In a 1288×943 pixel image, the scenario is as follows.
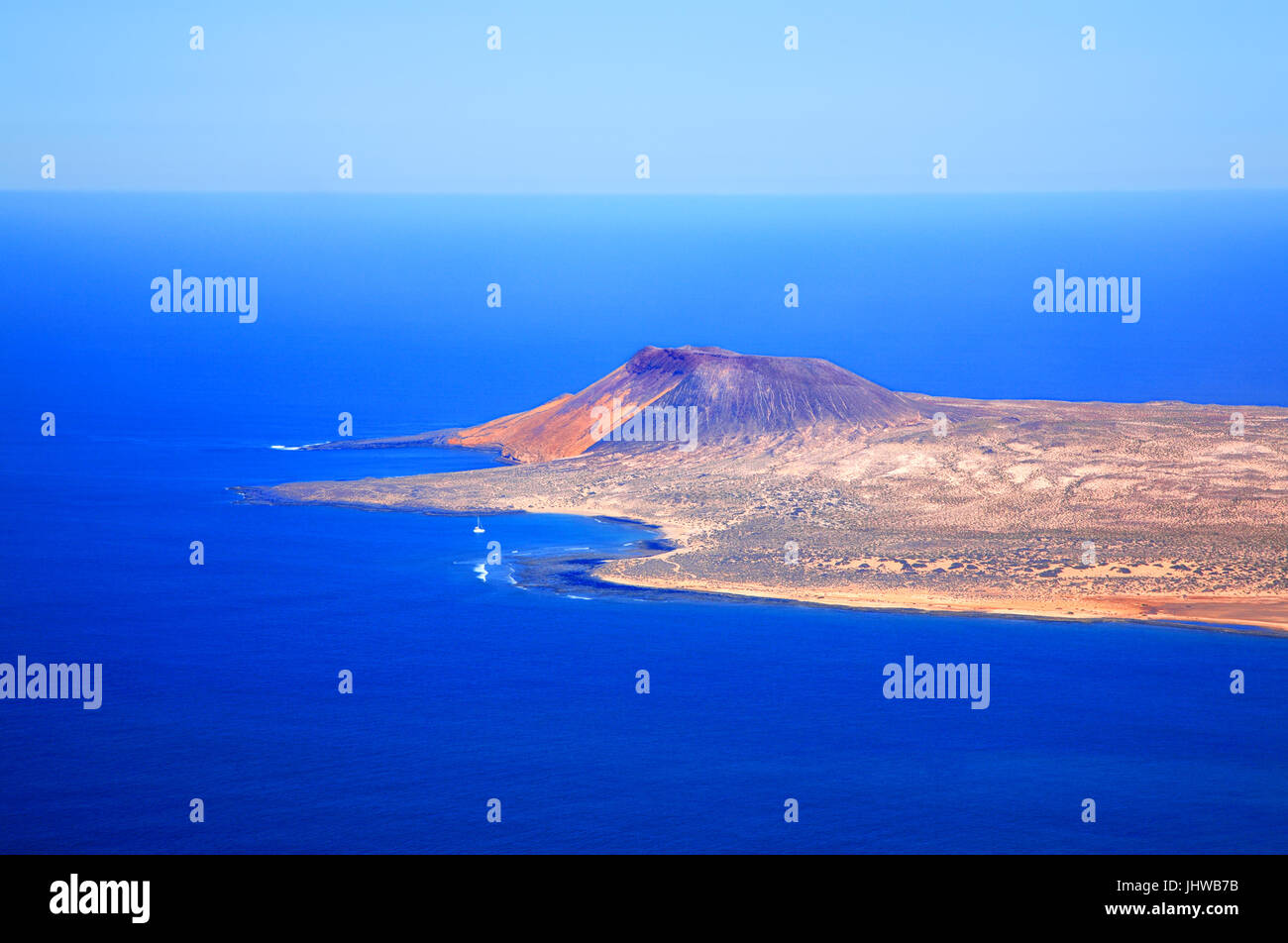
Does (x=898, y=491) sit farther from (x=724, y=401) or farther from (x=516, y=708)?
(x=516, y=708)

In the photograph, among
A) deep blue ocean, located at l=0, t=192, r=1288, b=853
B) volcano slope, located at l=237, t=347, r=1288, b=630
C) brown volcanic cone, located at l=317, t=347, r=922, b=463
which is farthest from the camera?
brown volcanic cone, located at l=317, t=347, r=922, b=463

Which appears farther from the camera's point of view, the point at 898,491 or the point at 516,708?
the point at 898,491

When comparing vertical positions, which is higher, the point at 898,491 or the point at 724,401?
the point at 724,401

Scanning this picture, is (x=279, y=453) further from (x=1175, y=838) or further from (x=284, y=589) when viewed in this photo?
(x=1175, y=838)

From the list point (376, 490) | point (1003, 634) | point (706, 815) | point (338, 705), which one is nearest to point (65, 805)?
point (338, 705)

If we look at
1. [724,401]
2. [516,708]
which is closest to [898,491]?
[724,401]

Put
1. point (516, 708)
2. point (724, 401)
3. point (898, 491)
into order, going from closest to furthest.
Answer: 1. point (516, 708)
2. point (898, 491)
3. point (724, 401)
